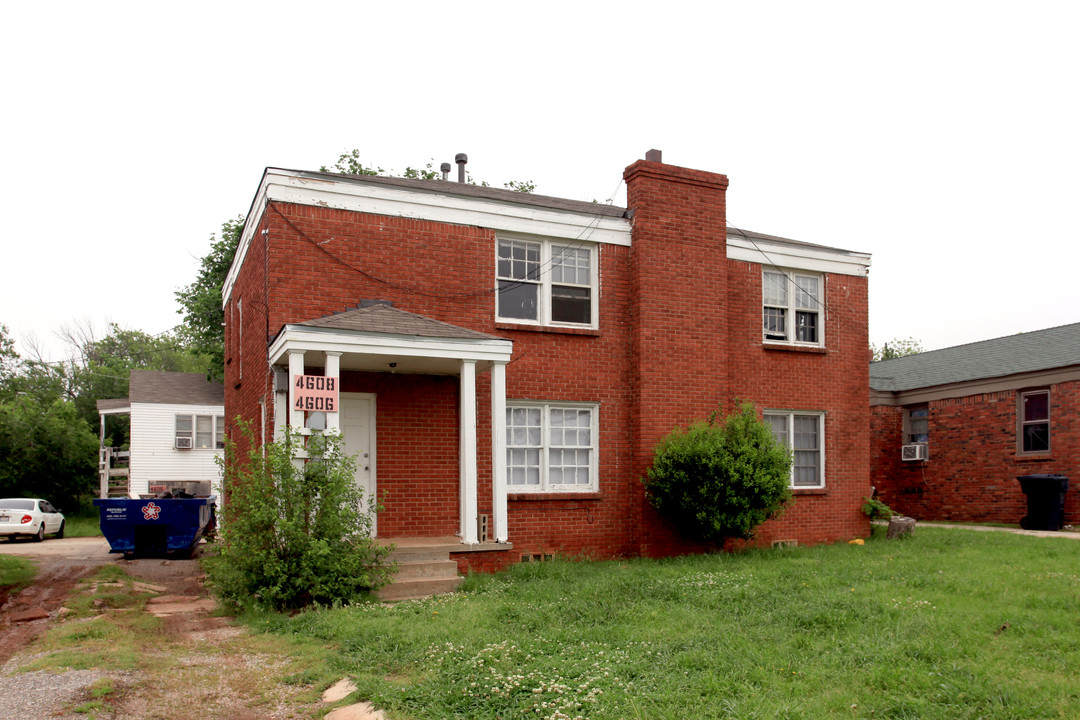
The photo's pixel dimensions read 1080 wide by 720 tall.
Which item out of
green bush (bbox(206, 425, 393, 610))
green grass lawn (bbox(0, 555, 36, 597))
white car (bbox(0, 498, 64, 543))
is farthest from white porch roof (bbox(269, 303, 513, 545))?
white car (bbox(0, 498, 64, 543))

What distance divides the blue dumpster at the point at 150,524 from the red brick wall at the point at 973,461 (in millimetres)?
17491

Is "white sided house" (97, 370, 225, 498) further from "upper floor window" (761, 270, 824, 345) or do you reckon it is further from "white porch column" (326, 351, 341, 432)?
"upper floor window" (761, 270, 824, 345)

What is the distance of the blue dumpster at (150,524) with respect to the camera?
54.7ft

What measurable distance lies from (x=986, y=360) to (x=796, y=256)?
29.9 ft

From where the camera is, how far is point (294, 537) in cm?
953

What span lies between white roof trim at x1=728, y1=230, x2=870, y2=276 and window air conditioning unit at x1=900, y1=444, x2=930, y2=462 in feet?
23.7

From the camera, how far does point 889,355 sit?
5353cm

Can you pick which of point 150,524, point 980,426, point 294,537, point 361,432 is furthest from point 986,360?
point 150,524

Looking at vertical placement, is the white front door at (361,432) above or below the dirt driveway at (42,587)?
above

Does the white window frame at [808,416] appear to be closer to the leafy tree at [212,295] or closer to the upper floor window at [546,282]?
the upper floor window at [546,282]

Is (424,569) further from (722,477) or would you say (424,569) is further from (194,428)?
(194,428)

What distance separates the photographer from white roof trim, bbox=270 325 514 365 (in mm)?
10492

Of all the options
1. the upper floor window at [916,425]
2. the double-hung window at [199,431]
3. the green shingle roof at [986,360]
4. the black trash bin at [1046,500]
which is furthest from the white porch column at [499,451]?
the double-hung window at [199,431]

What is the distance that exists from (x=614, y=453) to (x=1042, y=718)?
354 inches
